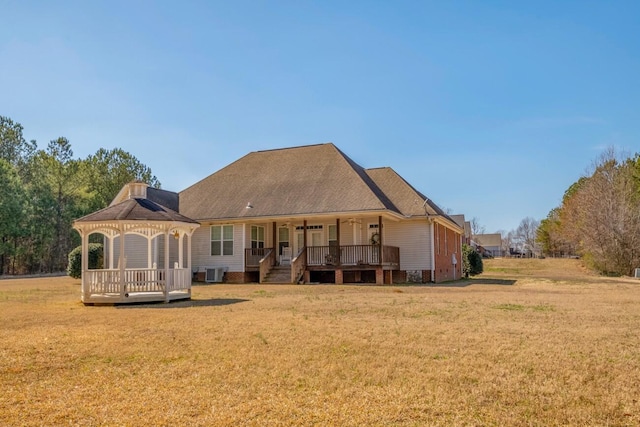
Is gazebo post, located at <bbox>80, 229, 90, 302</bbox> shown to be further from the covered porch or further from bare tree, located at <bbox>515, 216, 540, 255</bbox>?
bare tree, located at <bbox>515, 216, 540, 255</bbox>

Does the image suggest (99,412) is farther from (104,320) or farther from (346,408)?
(104,320)

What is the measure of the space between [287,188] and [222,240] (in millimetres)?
4051

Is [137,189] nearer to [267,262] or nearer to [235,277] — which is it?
[267,262]

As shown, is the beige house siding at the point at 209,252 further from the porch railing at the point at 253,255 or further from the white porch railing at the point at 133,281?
the white porch railing at the point at 133,281

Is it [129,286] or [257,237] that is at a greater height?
[257,237]

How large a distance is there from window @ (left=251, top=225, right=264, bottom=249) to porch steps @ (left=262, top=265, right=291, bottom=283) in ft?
6.00

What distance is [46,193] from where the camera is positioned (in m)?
42.9

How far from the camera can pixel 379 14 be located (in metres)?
14.0

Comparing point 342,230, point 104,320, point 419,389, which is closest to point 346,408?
point 419,389

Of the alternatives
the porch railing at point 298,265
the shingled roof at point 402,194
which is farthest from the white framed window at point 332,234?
the shingled roof at point 402,194

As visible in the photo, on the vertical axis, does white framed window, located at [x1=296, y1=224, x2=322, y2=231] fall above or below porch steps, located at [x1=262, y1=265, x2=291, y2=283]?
above

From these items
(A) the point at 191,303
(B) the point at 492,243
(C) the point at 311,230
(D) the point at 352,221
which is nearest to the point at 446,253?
(D) the point at 352,221

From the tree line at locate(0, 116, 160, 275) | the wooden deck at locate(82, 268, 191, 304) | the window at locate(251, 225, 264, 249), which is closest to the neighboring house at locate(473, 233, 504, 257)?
the tree line at locate(0, 116, 160, 275)

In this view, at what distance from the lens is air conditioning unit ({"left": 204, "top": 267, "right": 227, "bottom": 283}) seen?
23878 millimetres
